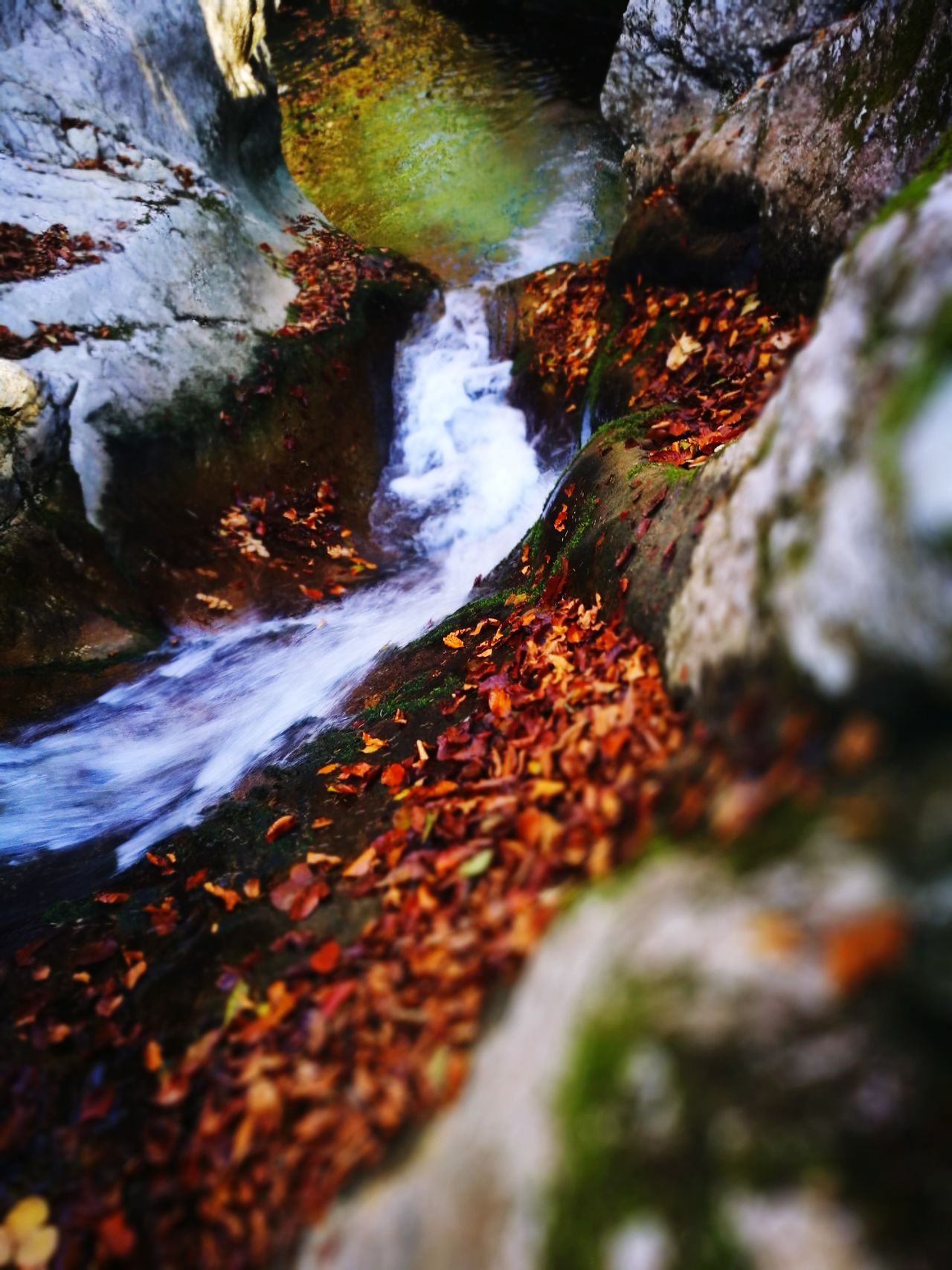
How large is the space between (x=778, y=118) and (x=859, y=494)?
6365 mm

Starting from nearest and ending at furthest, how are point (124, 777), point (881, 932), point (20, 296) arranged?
1. point (881, 932)
2. point (124, 777)
3. point (20, 296)

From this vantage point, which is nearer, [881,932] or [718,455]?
[881,932]

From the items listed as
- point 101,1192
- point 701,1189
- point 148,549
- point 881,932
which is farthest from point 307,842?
point 148,549

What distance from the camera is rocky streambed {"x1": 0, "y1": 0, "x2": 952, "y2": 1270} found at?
1305mm

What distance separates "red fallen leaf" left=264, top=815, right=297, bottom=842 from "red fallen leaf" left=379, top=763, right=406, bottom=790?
567 millimetres

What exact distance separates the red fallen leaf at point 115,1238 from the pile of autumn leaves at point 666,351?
12.7ft

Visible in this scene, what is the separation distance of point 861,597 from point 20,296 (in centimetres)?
852

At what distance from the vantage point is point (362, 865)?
3.14 metres

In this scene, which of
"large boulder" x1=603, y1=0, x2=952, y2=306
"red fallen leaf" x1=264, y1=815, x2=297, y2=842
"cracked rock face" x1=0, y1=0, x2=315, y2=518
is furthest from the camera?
"cracked rock face" x1=0, y1=0, x2=315, y2=518

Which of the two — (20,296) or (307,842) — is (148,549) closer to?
(20,296)

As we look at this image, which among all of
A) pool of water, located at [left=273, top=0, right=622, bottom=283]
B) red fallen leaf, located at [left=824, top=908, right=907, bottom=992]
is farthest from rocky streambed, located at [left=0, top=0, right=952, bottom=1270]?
pool of water, located at [left=273, top=0, right=622, bottom=283]

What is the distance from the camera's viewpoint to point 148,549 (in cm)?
724

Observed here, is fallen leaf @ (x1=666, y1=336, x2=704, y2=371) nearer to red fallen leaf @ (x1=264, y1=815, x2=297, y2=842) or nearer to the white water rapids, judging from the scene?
the white water rapids

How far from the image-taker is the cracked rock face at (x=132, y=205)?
7.18 meters
